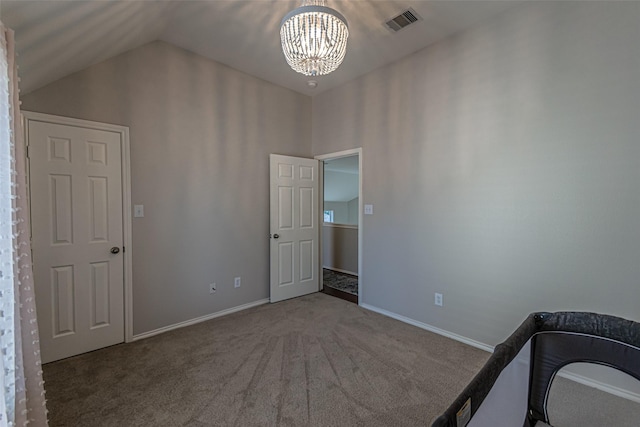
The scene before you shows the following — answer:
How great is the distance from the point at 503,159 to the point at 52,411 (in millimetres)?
3821

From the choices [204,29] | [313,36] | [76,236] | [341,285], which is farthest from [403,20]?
[341,285]

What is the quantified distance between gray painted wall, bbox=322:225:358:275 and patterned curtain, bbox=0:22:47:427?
459cm

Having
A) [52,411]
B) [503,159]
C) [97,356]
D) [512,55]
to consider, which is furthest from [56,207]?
[512,55]

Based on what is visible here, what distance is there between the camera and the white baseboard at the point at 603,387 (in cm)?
197

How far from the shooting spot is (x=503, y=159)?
8.23 feet

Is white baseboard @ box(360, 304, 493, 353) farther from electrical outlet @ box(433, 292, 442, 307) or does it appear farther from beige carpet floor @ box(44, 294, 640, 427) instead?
electrical outlet @ box(433, 292, 442, 307)

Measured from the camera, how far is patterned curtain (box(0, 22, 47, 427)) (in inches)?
47.3

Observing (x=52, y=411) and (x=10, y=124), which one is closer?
(x=10, y=124)

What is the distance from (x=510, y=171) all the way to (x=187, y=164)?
3.17 m

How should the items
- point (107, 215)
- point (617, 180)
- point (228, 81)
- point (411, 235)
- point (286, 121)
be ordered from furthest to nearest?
point (286, 121) → point (228, 81) → point (411, 235) → point (107, 215) → point (617, 180)

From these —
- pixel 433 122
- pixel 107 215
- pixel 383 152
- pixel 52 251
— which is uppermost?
pixel 433 122

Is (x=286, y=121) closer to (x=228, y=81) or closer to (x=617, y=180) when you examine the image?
(x=228, y=81)

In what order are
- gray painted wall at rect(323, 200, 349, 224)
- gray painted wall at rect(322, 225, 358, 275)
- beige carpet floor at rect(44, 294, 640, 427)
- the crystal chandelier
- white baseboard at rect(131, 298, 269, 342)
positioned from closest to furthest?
1. the crystal chandelier
2. beige carpet floor at rect(44, 294, 640, 427)
3. white baseboard at rect(131, 298, 269, 342)
4. gray painted wall at rect(322, 225, 358, 275)
5. gray painted wall at rect(323, 200, 349, 224)

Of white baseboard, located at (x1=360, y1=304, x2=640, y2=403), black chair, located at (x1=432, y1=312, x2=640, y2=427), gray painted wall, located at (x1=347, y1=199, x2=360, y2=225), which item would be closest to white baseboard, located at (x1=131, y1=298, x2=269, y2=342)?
white baseboard, located at (x1=360, y1=304, x2=640, y2=403)
